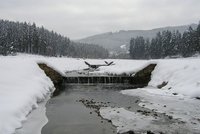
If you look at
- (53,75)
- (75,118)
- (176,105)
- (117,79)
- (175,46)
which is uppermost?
Answer: (175,46)

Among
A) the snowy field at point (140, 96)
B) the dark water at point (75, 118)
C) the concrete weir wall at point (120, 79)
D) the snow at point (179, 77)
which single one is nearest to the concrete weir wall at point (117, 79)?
the concrete weir wall at point (120, 79)

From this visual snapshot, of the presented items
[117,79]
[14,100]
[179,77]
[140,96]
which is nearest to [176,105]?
[140,96]

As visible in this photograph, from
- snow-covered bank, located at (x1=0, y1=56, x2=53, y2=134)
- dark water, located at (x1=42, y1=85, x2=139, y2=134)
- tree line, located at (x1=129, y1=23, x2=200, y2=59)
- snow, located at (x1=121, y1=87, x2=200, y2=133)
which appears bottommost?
dark water, located at (x1=42, y1=85, x2=139, y2=134)

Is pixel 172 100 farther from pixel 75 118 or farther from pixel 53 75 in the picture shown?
pixel 53 75

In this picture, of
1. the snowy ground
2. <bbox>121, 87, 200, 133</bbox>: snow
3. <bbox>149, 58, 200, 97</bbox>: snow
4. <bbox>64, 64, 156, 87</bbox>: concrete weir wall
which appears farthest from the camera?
<bbox>64, 64, 156, 87</bbox>: concrete weir wall

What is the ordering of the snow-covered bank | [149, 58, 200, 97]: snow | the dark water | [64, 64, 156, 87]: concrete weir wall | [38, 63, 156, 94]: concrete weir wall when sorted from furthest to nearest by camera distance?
1. [64, 64, 156, 87]: concrete weir wall
2. [38, 63, 156, 94]: concrete weir wall
3. [149, 58, 200, 97]: snow
4. the dark water
5. the snow-covered bank

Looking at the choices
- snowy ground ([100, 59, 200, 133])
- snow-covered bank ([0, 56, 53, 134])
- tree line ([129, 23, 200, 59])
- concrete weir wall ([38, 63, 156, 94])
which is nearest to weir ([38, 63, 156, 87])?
concrete weir wall ([38, 63, 156, 94])

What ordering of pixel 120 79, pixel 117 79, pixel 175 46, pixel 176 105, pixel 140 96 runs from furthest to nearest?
1. pixel 175 46
2. pixel 117 79
3. pixel 120 79
4. pixel 140 96
5. pixel 176 105

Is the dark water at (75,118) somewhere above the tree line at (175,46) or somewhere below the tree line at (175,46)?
below

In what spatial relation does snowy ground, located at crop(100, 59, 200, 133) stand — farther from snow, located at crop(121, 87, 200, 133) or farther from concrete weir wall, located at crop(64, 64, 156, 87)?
concrete weir wall, located at crop(64, 64, 156, 87)

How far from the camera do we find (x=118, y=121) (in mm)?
A: 18688

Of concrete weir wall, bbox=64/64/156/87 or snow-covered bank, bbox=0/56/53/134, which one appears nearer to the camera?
snow-covered bank, bbox=0/56/53/134

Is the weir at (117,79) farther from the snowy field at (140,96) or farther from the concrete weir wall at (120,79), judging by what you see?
the snowy field at (140,96)

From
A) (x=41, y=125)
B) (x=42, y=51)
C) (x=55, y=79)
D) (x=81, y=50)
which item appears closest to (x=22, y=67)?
(x=55, y=79)
